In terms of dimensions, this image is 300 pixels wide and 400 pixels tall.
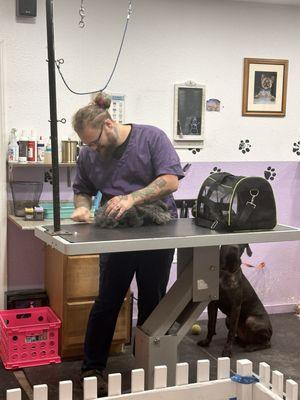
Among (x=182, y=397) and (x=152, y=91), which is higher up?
(x=152, y=91)

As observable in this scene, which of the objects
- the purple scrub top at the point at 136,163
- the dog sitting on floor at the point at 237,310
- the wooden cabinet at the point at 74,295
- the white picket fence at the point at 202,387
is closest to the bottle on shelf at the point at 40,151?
the wooden cabinet at the point at 74,295

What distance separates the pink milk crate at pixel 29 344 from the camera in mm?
3164

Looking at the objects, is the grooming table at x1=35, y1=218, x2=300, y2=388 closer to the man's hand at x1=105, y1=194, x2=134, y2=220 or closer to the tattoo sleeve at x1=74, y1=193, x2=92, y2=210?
the man's hand at x1=105, y1=194, x2=134, y2=220

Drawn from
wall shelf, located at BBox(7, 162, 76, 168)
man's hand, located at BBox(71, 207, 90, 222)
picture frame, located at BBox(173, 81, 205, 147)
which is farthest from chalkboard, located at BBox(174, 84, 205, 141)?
man's hand, located at BBox(71, 207, 90, 222)

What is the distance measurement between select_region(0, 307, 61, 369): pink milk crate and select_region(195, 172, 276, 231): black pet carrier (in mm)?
1356

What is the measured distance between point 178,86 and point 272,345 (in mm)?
1753

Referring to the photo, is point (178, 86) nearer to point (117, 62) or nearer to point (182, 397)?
point (117, 62)

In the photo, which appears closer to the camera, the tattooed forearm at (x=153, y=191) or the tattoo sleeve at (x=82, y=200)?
Answer: the tattooed forearm at (x=153, y=191)

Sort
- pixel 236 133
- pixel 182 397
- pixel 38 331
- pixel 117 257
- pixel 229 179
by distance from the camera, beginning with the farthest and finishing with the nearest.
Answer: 1. pixel 236 133
2. pixel 38 331
3. pixel 117 257
4. pixel 229 179
5. pixel 182 397

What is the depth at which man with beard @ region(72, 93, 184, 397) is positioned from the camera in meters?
2.48

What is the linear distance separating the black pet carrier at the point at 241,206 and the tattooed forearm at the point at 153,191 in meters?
0.21

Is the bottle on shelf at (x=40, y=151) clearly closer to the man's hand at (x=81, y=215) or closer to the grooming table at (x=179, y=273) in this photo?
the man's hand at (x=81, y=215)

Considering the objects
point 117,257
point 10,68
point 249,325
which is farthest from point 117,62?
point 249,325

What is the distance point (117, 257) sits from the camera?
2.59 m
